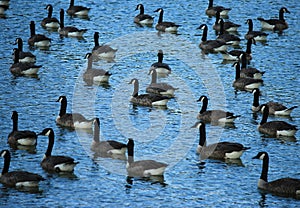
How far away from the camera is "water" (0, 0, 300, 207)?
860 inches

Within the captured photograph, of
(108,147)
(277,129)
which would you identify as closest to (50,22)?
(277,129)

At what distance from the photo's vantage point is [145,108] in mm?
30062

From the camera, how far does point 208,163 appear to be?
80.1 ft

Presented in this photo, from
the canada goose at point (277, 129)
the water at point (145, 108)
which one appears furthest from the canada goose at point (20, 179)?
the canada goose at point (277, 129)

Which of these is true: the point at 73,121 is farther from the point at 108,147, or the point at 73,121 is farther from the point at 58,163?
the point at 58,163

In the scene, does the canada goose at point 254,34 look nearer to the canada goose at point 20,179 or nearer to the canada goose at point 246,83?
the canada goose at point 246,83

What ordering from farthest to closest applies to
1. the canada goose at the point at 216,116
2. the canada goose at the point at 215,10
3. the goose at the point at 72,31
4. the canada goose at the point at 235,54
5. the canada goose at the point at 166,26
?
1. the canada goose at the point at 215,10
2. the canada goose at the point at 166,26
3. the goose at the point at 72,31
4. the canada goose at the point at 235,54
5. the canada goose at the point at 216,116

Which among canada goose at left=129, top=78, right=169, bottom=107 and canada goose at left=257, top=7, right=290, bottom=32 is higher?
canada goose at left=257, top=7, right=290, bottom=32

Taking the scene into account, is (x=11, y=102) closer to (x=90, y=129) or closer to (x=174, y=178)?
(x=90, y=129)

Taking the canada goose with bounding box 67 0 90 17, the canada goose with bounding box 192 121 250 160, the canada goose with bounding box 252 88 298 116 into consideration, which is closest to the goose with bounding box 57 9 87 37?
the canada goose with bounding box 67 0 90 17

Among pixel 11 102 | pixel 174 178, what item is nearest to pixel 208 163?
pixel 174 178

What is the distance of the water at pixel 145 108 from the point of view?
71.7 ft

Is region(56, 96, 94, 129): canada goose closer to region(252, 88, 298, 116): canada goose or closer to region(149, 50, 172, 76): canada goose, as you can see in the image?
region(252, 88, 298, 116): canada goose

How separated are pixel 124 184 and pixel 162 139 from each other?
13.6 ft
